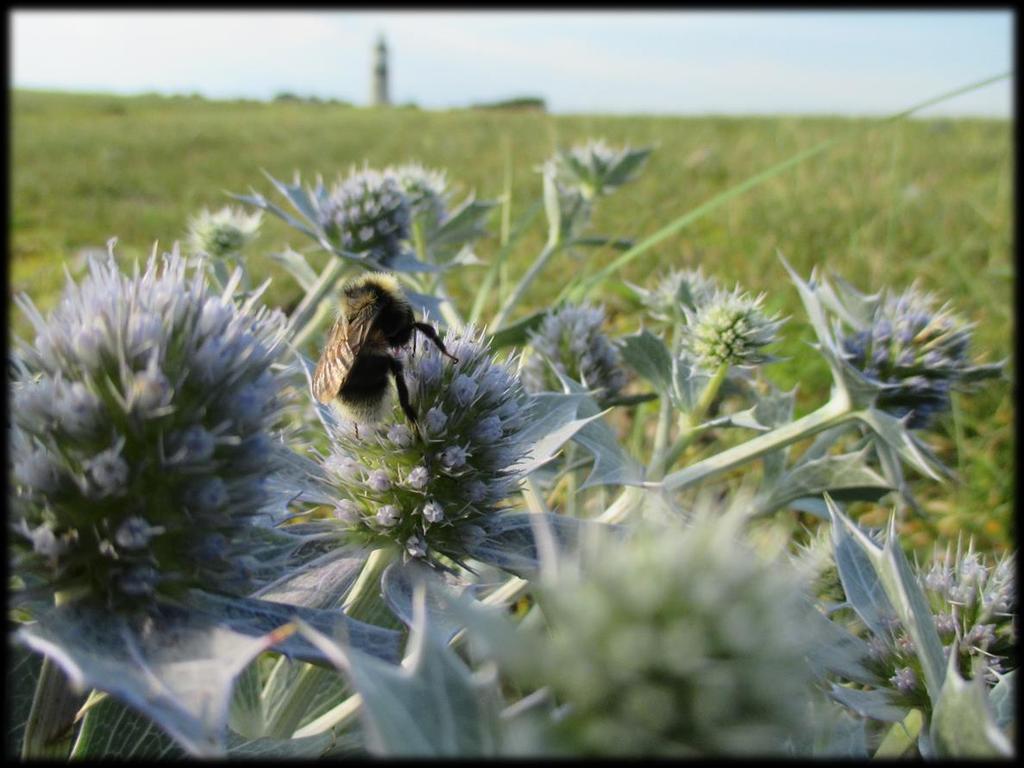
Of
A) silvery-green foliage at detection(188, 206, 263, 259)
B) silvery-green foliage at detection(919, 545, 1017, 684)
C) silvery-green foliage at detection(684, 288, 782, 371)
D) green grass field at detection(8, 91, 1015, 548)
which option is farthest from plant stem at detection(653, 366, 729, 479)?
silvery-green foliage at detection(188, 206, 263, 259)

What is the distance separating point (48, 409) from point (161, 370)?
127mm

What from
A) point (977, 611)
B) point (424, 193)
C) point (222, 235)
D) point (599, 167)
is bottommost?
point (977, 611)

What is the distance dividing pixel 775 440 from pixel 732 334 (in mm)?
255

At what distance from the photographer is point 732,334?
Answer: 1716mm

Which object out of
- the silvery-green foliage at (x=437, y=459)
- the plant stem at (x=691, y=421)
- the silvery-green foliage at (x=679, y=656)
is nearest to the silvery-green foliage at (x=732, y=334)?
the plant stem at (x=691, y=421)

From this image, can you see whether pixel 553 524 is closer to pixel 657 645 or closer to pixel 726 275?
pixel 657 645

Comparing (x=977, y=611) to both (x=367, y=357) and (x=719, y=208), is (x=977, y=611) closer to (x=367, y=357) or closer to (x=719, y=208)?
(x=367, y=357)

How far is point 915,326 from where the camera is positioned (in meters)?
1.83

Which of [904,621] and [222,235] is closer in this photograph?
[904,621]

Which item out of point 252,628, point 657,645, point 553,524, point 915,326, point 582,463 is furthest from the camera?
point 915,326

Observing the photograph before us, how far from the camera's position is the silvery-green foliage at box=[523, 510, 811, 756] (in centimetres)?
44

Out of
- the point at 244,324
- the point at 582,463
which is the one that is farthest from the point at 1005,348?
the point at 244,324

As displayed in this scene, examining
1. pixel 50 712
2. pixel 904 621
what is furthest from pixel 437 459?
pixel 904 621

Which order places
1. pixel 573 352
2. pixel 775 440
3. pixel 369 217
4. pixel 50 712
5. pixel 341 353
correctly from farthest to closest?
pixel 369 217, pixel 573 352, pixel 775 440, pixel 341 353, pixel 50 712
